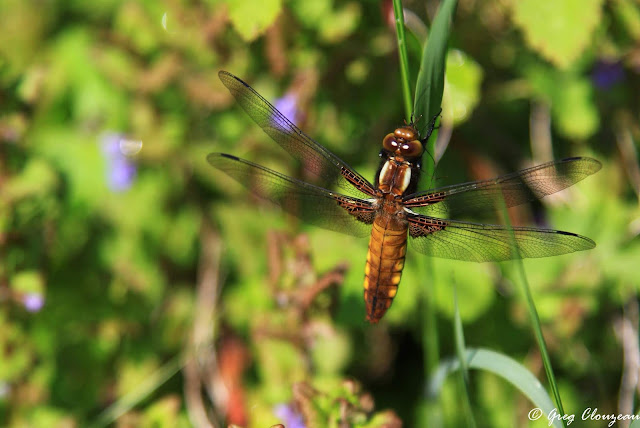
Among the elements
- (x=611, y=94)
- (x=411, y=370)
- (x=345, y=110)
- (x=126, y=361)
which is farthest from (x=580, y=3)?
(x=126, y=361)

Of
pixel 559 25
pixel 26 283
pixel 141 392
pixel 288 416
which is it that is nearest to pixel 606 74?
pixel 559 25

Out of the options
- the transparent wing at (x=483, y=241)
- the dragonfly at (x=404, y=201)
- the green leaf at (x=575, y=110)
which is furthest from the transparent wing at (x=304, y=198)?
the green leaf at (x=575, y=110)

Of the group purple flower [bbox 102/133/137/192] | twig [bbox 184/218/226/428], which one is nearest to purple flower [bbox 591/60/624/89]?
twig [bbox 184/218/226/428]

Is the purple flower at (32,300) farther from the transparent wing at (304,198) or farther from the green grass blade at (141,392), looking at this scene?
the transparent wing at (304,198)

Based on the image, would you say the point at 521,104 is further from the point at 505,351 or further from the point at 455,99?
the point at 505,351

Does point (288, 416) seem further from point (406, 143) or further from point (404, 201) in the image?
point (406, 143)

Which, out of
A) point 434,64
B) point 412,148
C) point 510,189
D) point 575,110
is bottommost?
point 510,189

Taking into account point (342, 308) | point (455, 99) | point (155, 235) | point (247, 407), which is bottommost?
point (247, 407)
